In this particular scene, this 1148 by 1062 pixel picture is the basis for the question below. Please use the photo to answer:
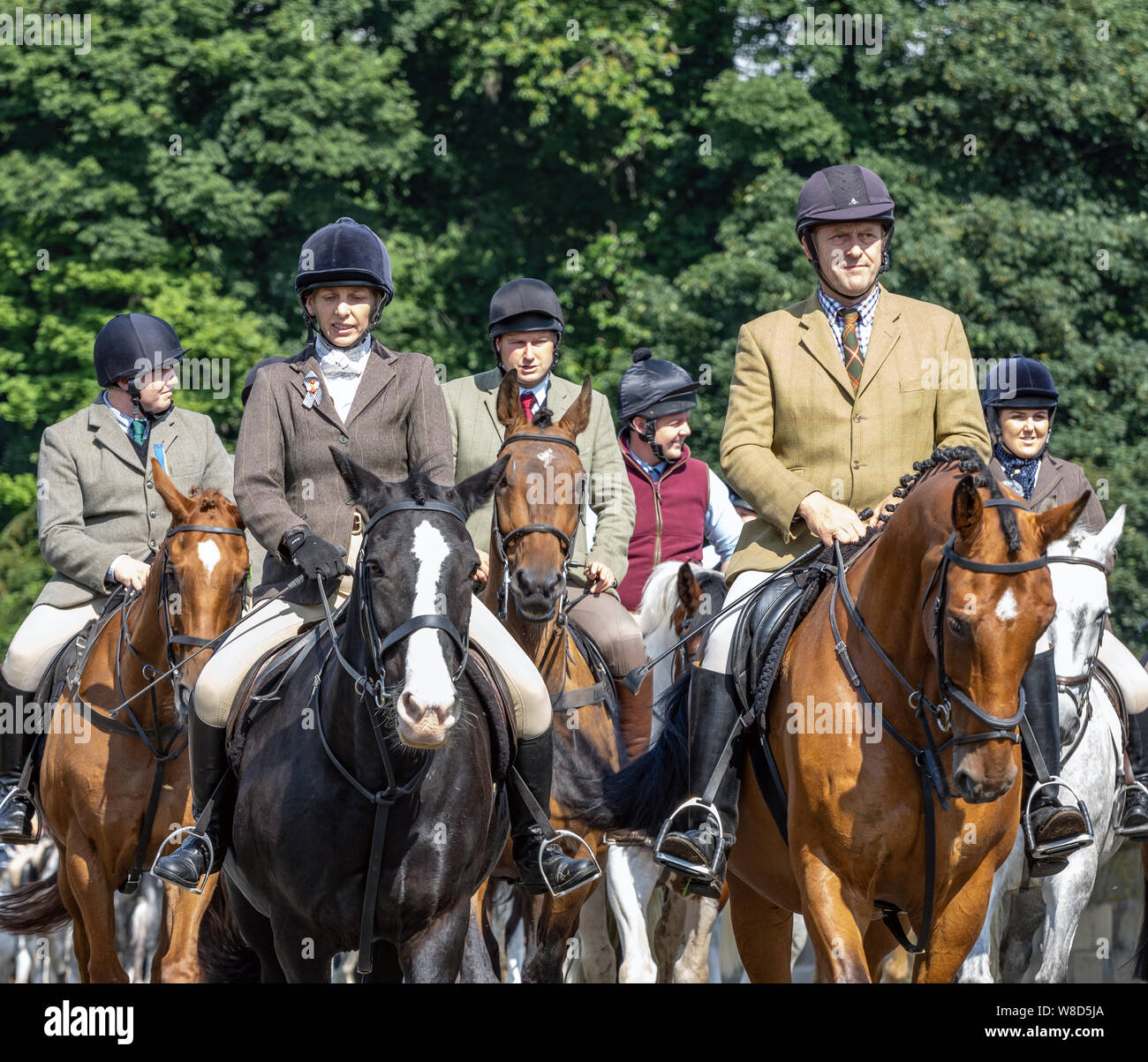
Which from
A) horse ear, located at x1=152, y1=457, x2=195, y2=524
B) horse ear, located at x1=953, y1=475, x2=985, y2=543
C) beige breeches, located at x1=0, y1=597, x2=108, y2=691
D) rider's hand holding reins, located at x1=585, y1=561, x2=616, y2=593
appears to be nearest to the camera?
horse ear, located at x1=953, y1=475, x2=985, y2=543

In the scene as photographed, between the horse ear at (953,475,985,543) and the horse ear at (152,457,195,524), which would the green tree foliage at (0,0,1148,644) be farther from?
the horse ear at (953,475,985,543)

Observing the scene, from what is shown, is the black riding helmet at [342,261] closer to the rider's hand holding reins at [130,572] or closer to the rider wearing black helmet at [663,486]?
the rider's hand holding reins at [130,572]

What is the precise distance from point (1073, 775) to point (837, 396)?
309 centimetres

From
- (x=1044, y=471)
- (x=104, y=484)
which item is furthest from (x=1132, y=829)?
→ (x=104, y=484)

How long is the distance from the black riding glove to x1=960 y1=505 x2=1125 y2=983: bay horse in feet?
12.0

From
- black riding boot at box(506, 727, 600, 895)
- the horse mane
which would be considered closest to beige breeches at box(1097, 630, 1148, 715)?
the horse mane

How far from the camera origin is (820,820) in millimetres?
6727

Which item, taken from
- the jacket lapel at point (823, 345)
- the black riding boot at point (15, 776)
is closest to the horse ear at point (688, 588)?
the jacket lapel at point (823, 345)

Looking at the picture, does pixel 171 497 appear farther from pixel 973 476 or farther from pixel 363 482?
pixel 973 476

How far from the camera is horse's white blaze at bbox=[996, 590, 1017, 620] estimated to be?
19.6ft

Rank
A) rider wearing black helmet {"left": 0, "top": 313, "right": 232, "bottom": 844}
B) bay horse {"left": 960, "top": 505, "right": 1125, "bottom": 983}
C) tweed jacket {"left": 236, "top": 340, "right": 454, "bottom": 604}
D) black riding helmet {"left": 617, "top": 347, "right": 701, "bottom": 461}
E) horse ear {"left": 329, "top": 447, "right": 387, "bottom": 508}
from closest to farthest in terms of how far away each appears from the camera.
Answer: horse ear {"left": 329, "top": 447, "right": 387, "bottom": 508} → tweed jacket {"left": 236, "top": 340, "right": 454, "bottom": 604} → bay horse {"left": 960, "top": 505, "right": 1125, "bottom": 983} → rider wearing black helmet {"left": 0, "top": 313, "right": 232, "bottom": 844} → black riding helmet {"left": 617, "top": 347, "right": 701, "bottom": 461}

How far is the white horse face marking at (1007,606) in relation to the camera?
5.97 meters

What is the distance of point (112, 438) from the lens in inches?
416

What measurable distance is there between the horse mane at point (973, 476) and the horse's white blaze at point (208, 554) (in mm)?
3643
